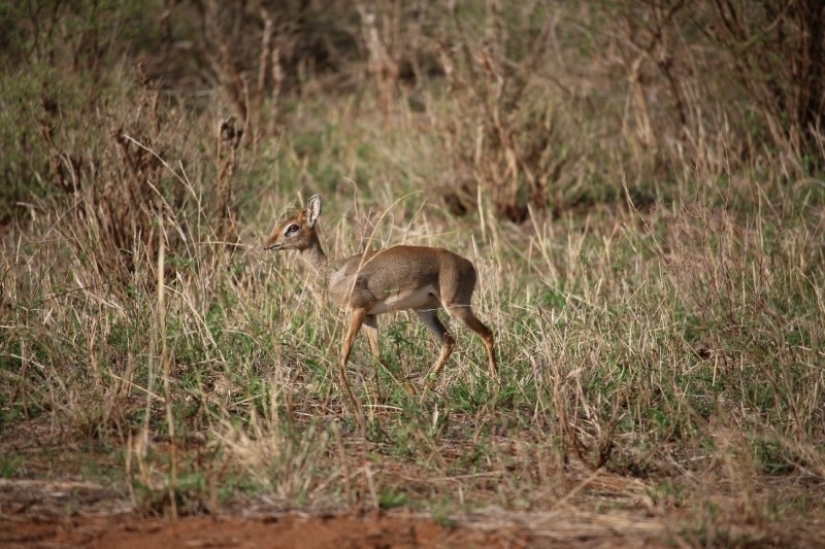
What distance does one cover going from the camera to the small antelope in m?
5.44

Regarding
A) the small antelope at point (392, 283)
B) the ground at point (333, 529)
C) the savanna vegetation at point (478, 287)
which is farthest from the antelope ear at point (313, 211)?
the ground at point (333, 529)

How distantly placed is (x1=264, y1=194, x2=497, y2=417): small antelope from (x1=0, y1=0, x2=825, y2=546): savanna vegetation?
180 mm

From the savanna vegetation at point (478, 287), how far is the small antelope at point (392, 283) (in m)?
0.18

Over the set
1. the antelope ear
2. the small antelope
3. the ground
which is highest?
the antelope ear

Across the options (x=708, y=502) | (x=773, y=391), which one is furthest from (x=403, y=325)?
(x=708, y=502)

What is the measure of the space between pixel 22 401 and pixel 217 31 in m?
8.31

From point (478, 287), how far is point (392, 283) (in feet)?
5.39

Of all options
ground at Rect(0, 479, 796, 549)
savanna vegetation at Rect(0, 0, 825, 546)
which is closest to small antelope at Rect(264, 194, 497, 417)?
savanna vegetation at Rect(0, 0, 825, 546)

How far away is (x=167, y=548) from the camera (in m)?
3.73

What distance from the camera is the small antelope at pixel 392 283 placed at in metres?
5.44

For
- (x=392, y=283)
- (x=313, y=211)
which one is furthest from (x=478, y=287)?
(x=392, y=283)

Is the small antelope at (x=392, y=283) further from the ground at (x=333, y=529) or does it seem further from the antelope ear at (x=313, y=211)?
the ground at (x=333, y=529)

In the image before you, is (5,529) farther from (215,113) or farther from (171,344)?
(215,113)

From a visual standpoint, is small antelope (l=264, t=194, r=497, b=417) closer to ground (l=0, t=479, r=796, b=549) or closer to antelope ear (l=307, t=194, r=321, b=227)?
antelope ear (l=307, t=194, r=321, b=227)
